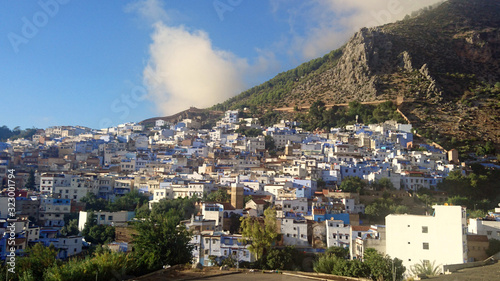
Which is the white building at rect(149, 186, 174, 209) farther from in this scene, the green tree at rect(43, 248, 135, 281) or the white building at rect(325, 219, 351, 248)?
the green tree at rect(43, 248, 135, 281)

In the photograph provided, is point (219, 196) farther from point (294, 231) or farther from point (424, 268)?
point (424, 268)

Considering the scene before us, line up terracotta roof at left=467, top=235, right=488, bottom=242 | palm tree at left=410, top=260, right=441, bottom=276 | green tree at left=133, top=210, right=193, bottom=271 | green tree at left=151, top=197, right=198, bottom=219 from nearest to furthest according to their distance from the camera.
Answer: green tree at left=133, top=210, right=193, bottom=271, palm tree at left=410, top=260, right=441, bottom=276, terracotta roof at left=467, top=235, right=488, bottom=242, green tree at left=151, top=197, right=198, bottom=219

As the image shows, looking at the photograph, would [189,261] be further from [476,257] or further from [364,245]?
[476,257]

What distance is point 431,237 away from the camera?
1717 centimetres

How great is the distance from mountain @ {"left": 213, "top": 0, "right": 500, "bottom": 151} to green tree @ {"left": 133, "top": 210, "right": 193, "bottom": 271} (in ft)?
115

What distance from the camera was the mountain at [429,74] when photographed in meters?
50.4

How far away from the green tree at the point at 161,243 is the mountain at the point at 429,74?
35.0 meters

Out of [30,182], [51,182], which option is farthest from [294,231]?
[30,182]

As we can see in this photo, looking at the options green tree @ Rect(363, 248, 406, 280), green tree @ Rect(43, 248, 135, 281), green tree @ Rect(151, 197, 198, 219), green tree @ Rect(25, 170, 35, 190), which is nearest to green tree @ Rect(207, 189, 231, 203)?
green tree @ Rect(151, 197, 198, 219)

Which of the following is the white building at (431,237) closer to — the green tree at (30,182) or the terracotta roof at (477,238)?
the terracotta roof at (477,238)

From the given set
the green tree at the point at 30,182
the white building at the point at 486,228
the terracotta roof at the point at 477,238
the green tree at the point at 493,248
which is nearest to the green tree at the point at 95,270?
the terracotta roof at the point at 477,238

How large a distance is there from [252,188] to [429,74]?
3565 cm

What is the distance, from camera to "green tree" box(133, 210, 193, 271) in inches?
611

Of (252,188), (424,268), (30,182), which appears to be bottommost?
(424,268)
